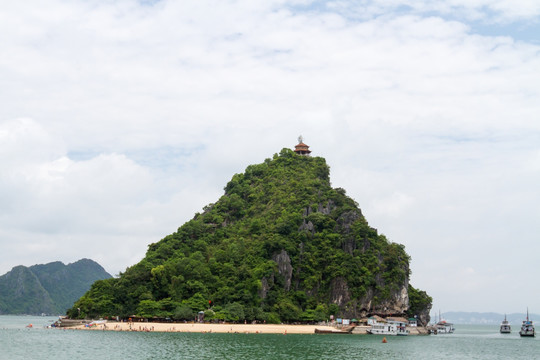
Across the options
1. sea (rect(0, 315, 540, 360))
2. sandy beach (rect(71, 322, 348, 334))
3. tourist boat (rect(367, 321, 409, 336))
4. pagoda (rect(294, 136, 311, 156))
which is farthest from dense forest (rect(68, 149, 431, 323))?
sea (rect(0, 315, 540, 360))

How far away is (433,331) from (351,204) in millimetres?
36829

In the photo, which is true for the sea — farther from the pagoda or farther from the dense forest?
the pagoda

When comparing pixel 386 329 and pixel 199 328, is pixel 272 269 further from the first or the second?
pixel 386 329

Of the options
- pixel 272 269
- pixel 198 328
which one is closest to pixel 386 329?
pixel 272 269

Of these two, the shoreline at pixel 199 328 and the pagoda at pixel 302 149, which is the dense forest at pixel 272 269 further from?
the pagoda at pixel 302 149

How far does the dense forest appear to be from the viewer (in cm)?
10225

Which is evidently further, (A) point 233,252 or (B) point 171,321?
(A) point 233,252

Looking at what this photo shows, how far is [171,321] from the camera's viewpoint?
319ft

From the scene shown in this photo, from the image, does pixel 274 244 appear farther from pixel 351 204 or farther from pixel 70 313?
pixel 70 313

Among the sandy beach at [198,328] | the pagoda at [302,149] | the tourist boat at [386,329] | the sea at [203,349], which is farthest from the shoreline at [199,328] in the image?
the pagoda at [302,149]

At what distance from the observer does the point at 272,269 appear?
10750 centimetres

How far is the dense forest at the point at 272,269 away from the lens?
10225 cm

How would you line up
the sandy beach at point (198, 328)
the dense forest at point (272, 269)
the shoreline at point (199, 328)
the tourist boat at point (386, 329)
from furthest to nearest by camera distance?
1. the tourist boat at point (386, 329)
2. the dense forest at point (272, 269)
3. the sandy beach at point (198, 328)
4. the shoreline at point (199, 328)

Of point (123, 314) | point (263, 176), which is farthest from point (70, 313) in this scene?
point (263, 176)
